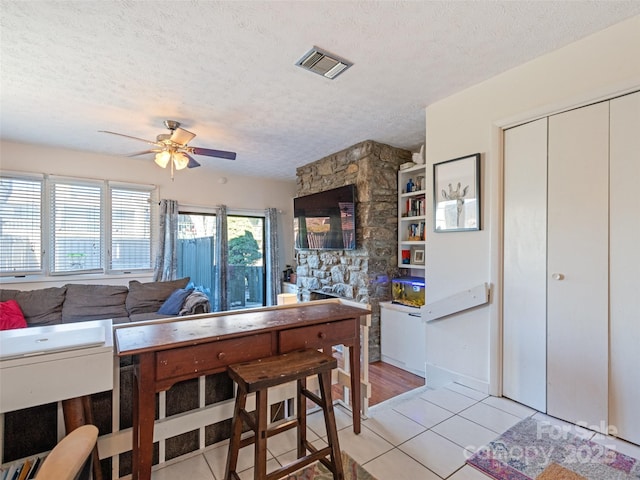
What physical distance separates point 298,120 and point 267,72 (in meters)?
0.92

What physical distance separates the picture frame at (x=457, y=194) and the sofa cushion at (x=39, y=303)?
4.35 m

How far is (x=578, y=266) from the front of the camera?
1.97 m

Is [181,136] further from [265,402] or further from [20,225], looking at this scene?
[20,225]

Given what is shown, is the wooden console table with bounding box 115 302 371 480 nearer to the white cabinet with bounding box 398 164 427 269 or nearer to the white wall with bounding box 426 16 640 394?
the white wall with bounding box 426 16 640 394

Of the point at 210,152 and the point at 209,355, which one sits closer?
the point at 209,355

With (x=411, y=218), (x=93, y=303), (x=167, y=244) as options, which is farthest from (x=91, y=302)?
(x=411, y=218)

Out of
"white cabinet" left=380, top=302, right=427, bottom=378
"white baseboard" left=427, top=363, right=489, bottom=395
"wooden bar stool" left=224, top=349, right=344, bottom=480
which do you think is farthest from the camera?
"white cabinet" left=380, top=302, right=427, bottom=378

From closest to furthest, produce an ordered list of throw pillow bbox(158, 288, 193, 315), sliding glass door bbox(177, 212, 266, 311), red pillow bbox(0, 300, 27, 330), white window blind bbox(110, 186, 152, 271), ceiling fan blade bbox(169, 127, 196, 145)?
ceiling fan blade bbox(169, 127, 196, 145) → red pillow bbox(0, 300, 27, 330) → throw pillow bbox(158, 288, 193, 315) → white window blind bbox(110, 186, 152, 271) → sliding glass door bbox(177, 212, 266, 311)

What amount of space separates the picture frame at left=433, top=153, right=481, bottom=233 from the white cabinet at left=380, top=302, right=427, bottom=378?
123cm

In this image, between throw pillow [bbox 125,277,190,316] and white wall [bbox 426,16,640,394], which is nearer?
white wall [bbox 426,16,640,394]

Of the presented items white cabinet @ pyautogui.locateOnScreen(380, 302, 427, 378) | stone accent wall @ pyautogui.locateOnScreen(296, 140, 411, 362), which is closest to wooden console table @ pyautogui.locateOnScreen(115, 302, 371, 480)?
white cabinet @ pyautogui.locateOnScreen(380, 302, 427, 378)

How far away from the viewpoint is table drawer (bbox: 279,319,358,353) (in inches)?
67.8

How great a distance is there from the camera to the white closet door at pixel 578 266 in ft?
6.15

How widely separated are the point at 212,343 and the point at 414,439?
4.47 ft
